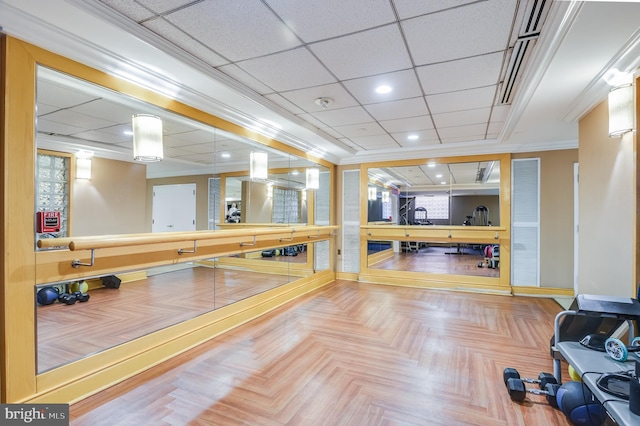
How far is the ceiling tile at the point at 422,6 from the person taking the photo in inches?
73.7

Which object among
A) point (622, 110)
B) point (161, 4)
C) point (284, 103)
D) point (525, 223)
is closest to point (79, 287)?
point (161, 4)

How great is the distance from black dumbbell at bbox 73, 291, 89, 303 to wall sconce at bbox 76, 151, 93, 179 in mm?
1026

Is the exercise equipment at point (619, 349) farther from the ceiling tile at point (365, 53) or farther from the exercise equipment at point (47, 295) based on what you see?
the exercise equipment at point (47, 295)

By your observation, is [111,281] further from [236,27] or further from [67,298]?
[236,27]

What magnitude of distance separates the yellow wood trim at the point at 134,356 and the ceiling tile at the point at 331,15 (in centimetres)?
281

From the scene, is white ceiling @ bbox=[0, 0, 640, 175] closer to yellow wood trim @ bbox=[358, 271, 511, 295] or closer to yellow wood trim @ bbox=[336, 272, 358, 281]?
yellow wood trim @ bbox=[358, 271, 511, 295]

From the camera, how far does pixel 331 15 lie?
1993 millimetres

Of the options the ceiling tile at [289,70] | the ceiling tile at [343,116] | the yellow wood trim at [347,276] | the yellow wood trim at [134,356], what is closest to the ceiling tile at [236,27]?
the ceiling tile at [289,70]

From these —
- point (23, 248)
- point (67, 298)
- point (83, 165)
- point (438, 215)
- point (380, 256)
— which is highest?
point (83, 165)

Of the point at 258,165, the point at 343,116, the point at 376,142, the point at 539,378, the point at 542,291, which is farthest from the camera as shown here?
the point at 376,142

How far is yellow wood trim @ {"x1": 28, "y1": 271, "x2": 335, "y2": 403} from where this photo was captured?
2.07 metres

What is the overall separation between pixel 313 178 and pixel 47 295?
429 centimetres

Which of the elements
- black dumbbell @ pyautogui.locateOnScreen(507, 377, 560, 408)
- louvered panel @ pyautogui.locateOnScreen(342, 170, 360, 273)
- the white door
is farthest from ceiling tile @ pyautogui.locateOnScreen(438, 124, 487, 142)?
the white door

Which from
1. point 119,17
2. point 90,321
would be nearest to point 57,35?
point 119,17
